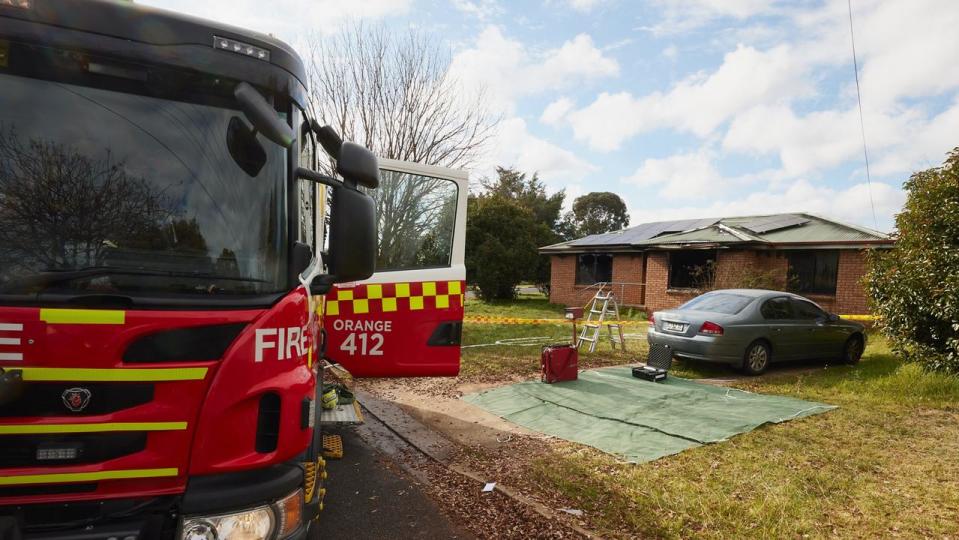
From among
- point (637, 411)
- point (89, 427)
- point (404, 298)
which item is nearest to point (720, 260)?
point (637, 411)

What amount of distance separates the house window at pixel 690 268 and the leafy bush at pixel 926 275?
858 centimetres

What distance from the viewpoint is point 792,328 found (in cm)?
870

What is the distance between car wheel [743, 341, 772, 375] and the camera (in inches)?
322

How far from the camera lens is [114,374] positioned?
1.68 m

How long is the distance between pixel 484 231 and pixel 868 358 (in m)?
15.1

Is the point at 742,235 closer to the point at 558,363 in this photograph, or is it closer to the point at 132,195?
the point at 558,363

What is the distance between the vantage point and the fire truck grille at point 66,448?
5.34ft

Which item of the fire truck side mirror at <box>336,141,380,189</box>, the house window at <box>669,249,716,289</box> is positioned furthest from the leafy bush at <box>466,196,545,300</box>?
the fire truck side mirror at <box>336,141,380,189</box>

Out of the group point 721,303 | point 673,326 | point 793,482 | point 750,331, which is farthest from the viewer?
point 721,303

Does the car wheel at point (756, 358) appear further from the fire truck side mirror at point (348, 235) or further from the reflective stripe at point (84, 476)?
the reflective stripe at point (84, 476)

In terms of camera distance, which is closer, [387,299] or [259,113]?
[259,113]

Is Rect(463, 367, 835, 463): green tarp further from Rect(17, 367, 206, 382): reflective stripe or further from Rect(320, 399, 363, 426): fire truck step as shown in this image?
Rect(17, 367, 206, 382): reflective stripe

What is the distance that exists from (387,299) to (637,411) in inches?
137

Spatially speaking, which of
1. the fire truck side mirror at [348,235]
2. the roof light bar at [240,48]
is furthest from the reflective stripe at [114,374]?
the roof light bar at [240,48]
